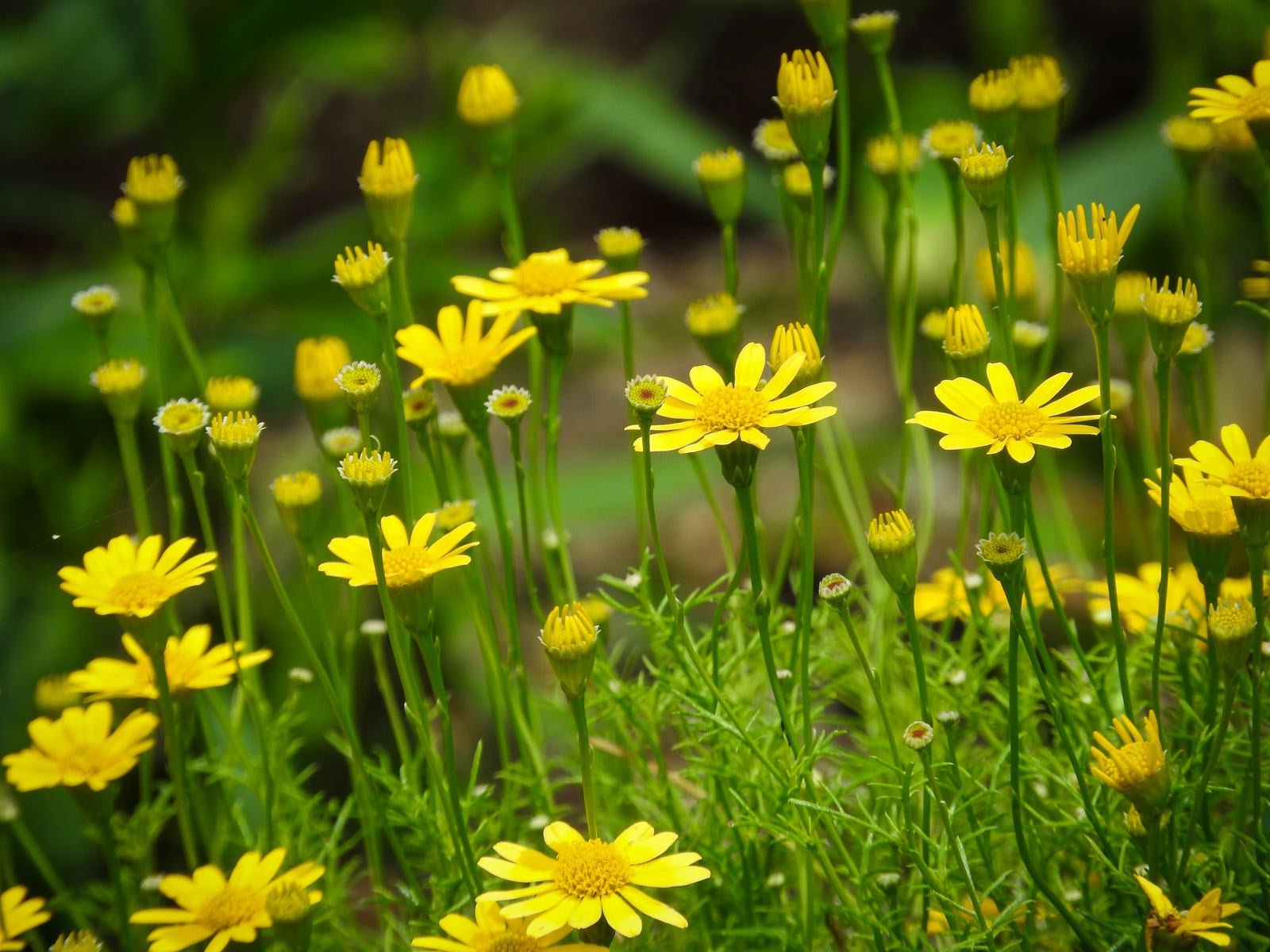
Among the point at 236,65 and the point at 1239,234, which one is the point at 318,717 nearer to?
the point at 236,65

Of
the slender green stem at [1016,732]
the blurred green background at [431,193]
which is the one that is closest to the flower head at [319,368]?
the slender green stem at [1016,732]

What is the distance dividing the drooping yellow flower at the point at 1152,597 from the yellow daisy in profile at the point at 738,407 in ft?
0.48

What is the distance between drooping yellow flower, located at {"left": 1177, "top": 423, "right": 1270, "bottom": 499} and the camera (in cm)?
32

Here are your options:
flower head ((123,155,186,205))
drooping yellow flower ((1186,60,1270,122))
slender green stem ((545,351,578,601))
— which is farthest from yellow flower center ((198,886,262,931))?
drooping yellow flower ((1186,60,1270,122))

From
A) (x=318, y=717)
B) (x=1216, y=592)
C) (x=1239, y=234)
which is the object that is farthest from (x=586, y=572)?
(x=1216, y=592)

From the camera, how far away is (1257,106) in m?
0.38

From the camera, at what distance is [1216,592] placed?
13.9 inches

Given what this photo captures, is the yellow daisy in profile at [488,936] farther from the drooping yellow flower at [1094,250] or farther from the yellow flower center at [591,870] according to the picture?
the drooping yellow flower at [1094,250]

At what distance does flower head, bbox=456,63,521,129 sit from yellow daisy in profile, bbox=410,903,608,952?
27 centimetres

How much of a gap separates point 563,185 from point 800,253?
176cm

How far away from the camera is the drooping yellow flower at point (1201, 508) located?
0.35 m

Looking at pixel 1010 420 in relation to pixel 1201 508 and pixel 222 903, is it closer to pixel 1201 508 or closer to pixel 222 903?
pixel 1201 508

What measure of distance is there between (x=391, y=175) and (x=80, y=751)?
0.20m

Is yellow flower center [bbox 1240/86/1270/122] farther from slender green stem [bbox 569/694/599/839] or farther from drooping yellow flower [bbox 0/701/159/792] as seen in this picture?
drooping yellow flower [bbox 0/701/159/792]
